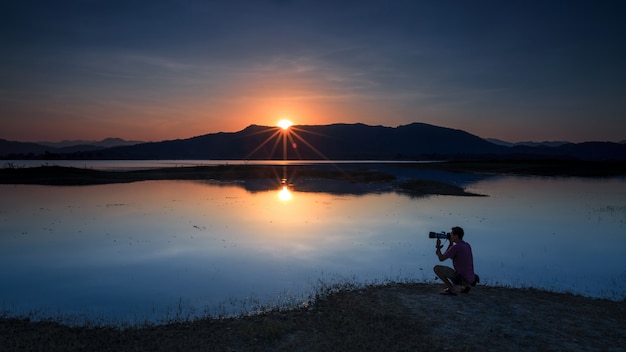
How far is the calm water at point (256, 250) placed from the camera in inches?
559

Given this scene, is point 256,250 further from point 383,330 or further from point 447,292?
point 383,330

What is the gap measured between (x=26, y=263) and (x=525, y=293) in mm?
19886

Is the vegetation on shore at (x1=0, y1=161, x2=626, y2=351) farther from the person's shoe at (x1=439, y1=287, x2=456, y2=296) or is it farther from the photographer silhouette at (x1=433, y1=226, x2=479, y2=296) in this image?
the photographer silhouette at (x1=433, y1=226, x2=479, y2=296)

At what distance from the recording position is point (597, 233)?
2548 centimetres

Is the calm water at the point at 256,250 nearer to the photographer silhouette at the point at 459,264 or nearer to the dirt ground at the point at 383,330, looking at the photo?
the dirt ground at the point at 383,330

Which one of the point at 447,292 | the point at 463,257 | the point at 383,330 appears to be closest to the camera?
the point at 383,330

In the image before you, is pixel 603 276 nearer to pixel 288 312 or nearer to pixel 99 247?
pixel 288 312

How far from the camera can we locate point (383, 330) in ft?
33.6

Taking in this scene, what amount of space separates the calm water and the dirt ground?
1.73 m

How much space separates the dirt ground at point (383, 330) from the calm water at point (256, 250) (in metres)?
1.73

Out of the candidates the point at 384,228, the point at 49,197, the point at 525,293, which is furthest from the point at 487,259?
the point at 49,197

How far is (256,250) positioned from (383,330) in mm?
11554

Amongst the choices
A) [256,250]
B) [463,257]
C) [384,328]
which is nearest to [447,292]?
[463,257]

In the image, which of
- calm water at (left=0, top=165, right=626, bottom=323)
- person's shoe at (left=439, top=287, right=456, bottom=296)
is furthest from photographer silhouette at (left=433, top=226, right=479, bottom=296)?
calm water at (left=0, top=165, right=626, bottom=323)
